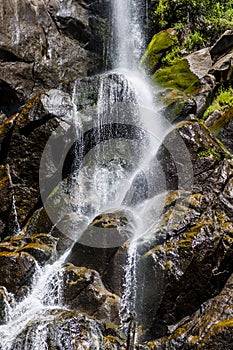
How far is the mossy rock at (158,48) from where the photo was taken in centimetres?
1452

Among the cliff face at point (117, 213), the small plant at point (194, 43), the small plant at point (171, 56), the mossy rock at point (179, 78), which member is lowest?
the cliff face at point (117, 213)

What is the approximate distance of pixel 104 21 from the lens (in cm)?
1638

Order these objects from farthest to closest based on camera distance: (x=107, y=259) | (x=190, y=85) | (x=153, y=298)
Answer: (x=190, y=85)
(x=107, y=259)
(x=153, y=298)

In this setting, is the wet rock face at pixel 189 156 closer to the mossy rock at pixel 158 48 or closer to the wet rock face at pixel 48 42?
the mossy rock at pixel 158 48

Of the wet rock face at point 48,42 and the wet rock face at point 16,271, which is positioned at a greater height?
the wet rock face at point 48,42

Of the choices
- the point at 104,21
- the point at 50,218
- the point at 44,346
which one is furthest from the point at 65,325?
the point at 104,21

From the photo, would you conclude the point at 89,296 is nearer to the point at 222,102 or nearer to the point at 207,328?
the point at 207,328

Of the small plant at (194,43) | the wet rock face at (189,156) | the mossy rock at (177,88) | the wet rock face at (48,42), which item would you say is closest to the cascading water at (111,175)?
the mossy rock at (177,88)

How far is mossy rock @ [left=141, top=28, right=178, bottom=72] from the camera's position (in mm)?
14523

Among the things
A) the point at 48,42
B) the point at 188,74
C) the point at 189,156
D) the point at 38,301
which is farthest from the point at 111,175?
the point at 48,42

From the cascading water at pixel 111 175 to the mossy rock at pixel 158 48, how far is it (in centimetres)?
102

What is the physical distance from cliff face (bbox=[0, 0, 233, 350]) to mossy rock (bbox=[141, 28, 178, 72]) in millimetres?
40

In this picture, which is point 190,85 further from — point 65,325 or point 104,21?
point 65,325

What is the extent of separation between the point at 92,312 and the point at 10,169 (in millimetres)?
5311
